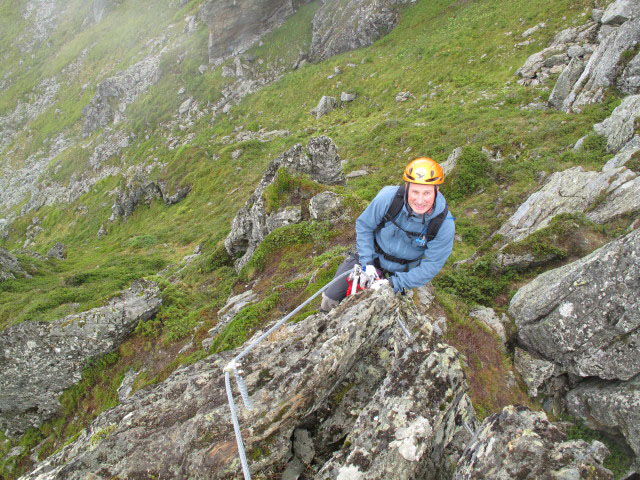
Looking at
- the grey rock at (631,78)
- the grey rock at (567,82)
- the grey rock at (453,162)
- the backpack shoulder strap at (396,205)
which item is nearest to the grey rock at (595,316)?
the backpack shoulder strap at (396,205)

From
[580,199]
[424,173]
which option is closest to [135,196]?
[580,199]

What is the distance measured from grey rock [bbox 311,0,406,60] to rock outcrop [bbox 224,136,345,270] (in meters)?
36.1

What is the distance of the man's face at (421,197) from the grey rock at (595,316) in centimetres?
464

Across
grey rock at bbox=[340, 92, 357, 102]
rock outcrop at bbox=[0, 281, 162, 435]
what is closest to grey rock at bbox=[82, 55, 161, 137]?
grey rock at bbox=[340, 92, 357, 102]

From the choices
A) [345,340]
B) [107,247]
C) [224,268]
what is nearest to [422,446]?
[345,340]

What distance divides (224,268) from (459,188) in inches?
546

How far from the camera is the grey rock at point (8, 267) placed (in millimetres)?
19466

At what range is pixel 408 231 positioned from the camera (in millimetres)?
6266

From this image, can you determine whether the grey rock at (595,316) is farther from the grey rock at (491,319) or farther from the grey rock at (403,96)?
the grey rock at (403,96)

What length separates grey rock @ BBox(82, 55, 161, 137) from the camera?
6222 cm

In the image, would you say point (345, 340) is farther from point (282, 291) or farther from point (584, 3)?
point (584, 3)

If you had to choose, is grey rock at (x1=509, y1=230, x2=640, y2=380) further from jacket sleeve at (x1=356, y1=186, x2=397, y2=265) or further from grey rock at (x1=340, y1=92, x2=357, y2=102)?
grey rock at (x1=340, y1=92, x2=357, y2=102)

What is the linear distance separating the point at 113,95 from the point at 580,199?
242ft

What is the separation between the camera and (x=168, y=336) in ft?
41.4
